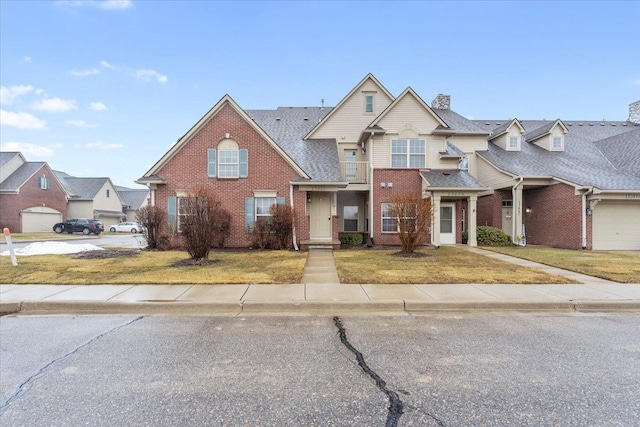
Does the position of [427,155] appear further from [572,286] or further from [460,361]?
[460,361]

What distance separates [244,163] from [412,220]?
814 cm

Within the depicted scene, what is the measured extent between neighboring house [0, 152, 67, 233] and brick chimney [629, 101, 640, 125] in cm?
5596

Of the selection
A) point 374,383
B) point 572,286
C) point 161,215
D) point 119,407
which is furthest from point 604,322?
point 161,215

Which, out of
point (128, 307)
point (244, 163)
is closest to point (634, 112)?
point (244, 163)

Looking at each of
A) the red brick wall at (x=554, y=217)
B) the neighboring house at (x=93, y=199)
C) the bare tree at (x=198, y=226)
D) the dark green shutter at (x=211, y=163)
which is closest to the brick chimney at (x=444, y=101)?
the red brick wall at (x=554, y=217)

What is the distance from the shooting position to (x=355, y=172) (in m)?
18.4

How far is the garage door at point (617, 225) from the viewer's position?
1612 cm

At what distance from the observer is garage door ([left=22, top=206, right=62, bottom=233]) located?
3353 cm

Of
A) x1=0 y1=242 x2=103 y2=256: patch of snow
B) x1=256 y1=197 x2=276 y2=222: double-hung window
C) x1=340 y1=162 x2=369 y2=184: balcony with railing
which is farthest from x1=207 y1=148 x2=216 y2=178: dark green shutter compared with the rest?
x1=340 y1=162 x2=369 y2=184: balcony with railing

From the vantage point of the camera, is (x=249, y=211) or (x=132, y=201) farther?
(x=132, y=201)

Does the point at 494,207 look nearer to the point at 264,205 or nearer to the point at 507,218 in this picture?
the point at 507,218

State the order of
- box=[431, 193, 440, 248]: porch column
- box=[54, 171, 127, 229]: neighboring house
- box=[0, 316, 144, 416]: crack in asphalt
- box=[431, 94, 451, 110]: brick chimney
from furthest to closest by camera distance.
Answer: box=[54, 171, 127, 229]: neighboring house
box=[431, 94, 451, 110]: brick chimney
box=[431, 193, 440, 248]: porch column
box=[0, 316, 144, 416]: crack in asphalt

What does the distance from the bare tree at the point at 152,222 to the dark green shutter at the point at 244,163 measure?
4.04 metres

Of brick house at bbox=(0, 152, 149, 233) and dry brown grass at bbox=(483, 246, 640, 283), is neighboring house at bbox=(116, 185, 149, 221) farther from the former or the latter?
dry brown grass at bbox=(483, 246, 640, 283)
